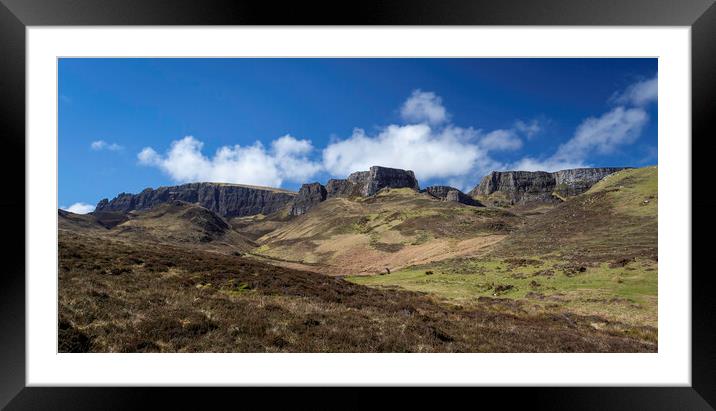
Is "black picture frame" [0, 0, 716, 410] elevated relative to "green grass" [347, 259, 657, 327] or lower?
elevated

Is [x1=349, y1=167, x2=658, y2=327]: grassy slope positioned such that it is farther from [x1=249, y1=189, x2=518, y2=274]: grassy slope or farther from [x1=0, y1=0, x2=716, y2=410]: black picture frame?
[x1=0, y1=0, x2=716, y2=410]: black picture frame

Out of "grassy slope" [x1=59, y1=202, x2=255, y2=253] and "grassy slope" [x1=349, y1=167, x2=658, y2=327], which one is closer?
"grassy slope" [x1=349, y1=167, x2=658, y2=327]

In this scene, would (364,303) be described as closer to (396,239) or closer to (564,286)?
(564,286)

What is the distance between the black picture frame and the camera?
5.15m

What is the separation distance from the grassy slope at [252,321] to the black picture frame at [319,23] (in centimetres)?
199

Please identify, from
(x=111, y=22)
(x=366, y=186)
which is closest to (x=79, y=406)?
(x=111, y=22)

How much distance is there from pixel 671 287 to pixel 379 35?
6.48 metres

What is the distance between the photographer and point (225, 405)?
524 centimetres

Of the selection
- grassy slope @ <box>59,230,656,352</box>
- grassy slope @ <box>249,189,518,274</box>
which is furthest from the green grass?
grassy slope @ <box>249,189,518,274</box>

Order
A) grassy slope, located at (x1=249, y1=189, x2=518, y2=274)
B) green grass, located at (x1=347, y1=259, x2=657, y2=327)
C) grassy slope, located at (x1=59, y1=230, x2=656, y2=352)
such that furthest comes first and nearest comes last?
grassy slope, located at (x1=249, y1=189, x2=518, y2=274), green grass, located at (x1=347, y1=259, x2=657, y2=327), grassy slope, located at (x1=59, y1=230, x2=656, y2=352)

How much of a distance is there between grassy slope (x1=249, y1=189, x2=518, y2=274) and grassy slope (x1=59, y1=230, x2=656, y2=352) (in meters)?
36.2

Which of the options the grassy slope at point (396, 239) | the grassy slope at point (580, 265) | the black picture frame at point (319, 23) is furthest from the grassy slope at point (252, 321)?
the grassy slope at point (396, 239)

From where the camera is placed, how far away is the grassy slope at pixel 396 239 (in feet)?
185

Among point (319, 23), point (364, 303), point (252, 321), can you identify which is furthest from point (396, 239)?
point (319, 23)
